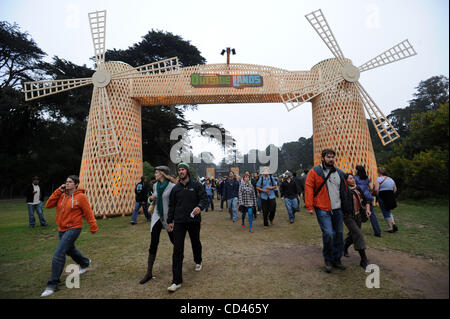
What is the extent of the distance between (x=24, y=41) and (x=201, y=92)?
67.7ft

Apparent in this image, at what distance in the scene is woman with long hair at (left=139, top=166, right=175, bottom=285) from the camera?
346cm

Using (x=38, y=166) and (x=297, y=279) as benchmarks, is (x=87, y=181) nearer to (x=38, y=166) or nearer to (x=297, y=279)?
(x=297, y=279)

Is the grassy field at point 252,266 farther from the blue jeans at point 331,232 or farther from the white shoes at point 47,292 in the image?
the blue jeans at point 331,232

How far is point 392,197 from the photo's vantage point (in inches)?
208

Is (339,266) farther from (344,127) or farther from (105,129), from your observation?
(105,129)

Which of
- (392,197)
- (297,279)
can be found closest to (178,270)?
(297,279)

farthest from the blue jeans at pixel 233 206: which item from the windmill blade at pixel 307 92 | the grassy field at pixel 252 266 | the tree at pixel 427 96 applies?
the tree at pixel 427 96

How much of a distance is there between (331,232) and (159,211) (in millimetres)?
2641

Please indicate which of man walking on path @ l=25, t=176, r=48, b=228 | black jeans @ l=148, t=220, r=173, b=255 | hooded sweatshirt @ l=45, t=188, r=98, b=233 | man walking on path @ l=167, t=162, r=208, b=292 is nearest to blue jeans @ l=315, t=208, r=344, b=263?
man walking on path @ l=167, t=162, r=208, b=292

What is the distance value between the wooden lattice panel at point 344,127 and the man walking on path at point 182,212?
755 centimetres

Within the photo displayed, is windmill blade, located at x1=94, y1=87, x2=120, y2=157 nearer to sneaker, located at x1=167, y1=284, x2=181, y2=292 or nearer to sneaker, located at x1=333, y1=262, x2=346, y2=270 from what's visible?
sneaker, located at x1=167, y1=284, x2=181, y2=292

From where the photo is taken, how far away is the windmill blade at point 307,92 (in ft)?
30.8

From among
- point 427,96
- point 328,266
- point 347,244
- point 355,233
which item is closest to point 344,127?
point 347,244
